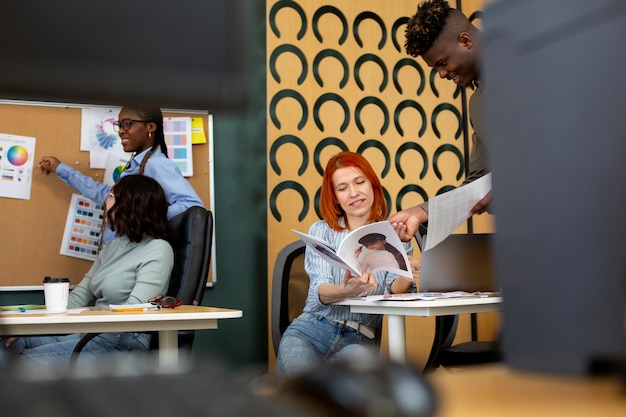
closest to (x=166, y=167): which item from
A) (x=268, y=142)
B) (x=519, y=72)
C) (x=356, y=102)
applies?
(x=268, y=142)

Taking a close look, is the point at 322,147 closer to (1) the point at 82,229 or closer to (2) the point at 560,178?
(1) the point at 82,229

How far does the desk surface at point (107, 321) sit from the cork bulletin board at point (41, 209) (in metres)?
1.67

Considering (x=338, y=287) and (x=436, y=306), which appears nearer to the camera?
(x=436, y=306)

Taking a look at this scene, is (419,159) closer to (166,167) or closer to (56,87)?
(166,167)

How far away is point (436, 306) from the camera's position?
214cm

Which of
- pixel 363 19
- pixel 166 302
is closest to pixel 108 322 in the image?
pixel 166 302

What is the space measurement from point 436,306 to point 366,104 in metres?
2.36

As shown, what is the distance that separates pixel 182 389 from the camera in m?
0.30

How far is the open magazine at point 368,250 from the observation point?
2.23 m

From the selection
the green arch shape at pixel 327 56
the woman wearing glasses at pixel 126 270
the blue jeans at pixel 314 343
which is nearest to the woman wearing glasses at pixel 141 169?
the woman wearing glasses at pixel 126 270

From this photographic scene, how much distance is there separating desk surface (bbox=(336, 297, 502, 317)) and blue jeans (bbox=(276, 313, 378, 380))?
22cm

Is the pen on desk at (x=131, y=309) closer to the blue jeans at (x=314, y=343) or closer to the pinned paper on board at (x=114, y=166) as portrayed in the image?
the blue jeans at (x=314, y=343)

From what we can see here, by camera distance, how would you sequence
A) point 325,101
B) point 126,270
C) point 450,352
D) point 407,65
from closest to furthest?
point 450,352 → point 126,270 → point 325,101 → point 407,65

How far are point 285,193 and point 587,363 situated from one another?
3.59m
